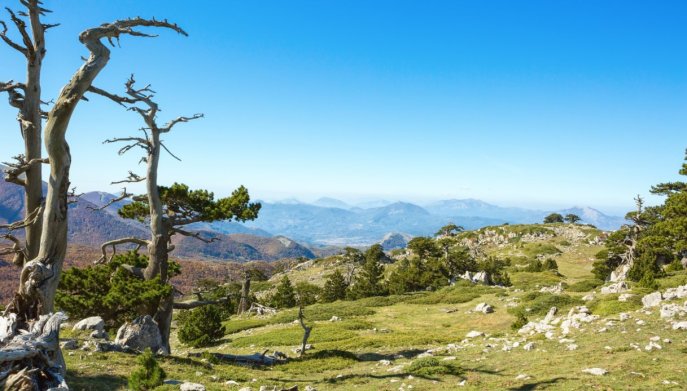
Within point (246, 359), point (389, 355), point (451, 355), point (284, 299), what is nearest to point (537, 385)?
point (451, 355)

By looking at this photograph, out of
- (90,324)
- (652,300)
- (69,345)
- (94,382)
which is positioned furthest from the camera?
(652,300)

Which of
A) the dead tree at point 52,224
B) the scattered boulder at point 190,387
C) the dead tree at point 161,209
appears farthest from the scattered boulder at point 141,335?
the dead tree at point 52,224

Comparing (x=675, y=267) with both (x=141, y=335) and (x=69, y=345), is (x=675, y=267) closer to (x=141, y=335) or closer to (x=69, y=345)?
(x=141, y=335)

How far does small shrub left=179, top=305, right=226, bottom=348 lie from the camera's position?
98.4ft

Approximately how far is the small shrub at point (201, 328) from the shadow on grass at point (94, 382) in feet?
59.7

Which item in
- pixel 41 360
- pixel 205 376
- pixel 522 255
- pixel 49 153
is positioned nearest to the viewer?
pixel 41 360

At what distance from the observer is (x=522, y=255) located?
295 ft


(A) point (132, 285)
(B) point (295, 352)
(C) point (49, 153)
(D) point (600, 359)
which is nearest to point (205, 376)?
(A) point (132, 285)

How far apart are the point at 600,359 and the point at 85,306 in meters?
19.7

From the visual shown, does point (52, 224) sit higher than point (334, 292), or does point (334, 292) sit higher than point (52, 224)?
point (52, 224)

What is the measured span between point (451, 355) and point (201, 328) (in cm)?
1911

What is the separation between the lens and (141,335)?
17453 mm

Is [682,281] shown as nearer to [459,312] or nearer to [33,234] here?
[459,312]

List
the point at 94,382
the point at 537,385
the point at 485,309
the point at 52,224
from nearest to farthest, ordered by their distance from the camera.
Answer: the point at 52,224
the point at 94,382
the point at 537,385
the point at 485,309
